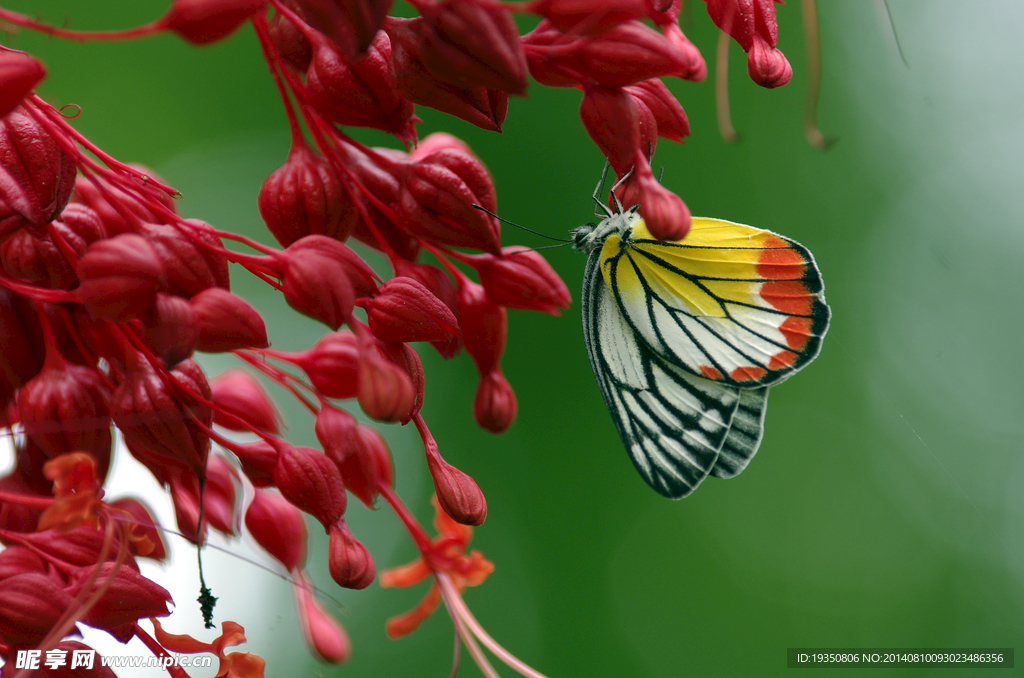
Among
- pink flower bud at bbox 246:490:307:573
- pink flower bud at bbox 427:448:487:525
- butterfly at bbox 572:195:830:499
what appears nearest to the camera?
pink flower bud at bbox 427:448:487:525

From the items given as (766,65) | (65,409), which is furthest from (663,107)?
(65,409)

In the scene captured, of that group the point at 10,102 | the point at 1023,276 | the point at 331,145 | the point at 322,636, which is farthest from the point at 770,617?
the point at 10,102

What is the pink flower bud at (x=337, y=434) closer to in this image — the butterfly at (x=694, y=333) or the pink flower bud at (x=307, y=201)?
the pink flower bud at (x=307, y=201)

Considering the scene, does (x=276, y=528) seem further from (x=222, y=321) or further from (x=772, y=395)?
Answer: (x=772, y=395)

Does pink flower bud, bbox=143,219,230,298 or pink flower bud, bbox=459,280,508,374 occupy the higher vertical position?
pink flower bud, bbox=143,219,230,298

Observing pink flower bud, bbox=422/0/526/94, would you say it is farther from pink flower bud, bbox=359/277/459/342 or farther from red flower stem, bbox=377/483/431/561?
red flower stem, bbox=377/483/431/561

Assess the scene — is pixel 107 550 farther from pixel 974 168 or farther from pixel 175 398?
pixel 974 168

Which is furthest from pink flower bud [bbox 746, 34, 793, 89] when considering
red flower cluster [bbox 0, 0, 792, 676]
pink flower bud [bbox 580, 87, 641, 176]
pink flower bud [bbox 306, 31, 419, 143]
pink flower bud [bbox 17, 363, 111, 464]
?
pink flower bud [bbox 17, 363, 111, 464]
